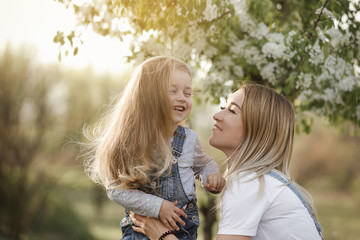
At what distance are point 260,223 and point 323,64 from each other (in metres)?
2.10

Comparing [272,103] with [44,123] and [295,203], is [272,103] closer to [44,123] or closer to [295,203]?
[295,203]

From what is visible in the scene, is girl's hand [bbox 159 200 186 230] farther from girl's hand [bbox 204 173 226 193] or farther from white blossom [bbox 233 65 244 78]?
white blossom [bbox 233 65 244 78]

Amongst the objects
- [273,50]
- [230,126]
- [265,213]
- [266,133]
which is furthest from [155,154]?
[273,50]

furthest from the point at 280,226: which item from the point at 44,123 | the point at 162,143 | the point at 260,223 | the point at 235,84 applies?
the point at 44,123

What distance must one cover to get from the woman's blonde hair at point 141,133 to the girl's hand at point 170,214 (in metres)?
0.21

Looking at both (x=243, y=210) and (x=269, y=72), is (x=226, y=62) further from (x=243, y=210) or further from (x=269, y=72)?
(x=243, y=210)

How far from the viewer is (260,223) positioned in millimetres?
2410

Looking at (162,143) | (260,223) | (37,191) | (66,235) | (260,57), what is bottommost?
(66,235)

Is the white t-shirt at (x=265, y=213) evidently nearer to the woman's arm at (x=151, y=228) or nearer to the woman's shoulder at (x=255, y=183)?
the woman's shoulder at (x=255, y=183)

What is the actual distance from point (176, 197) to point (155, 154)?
12.7 inches

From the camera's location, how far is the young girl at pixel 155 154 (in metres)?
2.79

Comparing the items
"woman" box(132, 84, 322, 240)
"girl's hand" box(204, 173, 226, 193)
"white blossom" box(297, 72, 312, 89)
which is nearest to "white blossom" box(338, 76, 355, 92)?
"white blossom" box(297, 72, 312, 89)

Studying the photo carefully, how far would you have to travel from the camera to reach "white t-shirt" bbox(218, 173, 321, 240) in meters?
2.29

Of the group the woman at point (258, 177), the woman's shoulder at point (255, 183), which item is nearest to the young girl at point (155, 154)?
the woman at point (258, 177)
